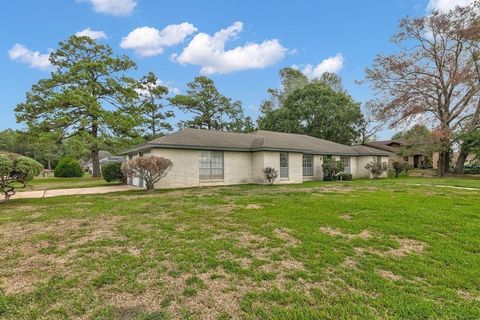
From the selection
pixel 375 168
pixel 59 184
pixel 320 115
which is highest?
pixel 320 115

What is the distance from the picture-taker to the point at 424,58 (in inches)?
996

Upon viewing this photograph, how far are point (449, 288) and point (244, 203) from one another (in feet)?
20.7

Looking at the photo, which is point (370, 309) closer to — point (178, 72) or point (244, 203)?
point (244, 203)

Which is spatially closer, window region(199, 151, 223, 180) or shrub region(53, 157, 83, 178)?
window region(199, 151, 223, 180)

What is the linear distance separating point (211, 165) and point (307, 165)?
787cm

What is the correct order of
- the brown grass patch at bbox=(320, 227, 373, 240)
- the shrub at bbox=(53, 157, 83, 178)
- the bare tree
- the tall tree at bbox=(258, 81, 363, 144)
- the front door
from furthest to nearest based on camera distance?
1. the front door
2. the bare tree
3. the tall tree at bbox=(258, 81, 363, 144)
4. the shrub at bbox=(53, 157, 83, 178)
5. the brown grass patch at bbox=(320, 227, 373, 240)

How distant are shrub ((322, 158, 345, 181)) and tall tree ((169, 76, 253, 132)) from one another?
19091 millimetres

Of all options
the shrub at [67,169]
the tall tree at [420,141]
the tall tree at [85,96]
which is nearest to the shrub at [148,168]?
the tall tree at [85,96]

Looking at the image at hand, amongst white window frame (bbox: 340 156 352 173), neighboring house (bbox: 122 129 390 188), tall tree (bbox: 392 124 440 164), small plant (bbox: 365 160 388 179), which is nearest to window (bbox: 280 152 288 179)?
neighboring house (bbox: 122 129 390 188)

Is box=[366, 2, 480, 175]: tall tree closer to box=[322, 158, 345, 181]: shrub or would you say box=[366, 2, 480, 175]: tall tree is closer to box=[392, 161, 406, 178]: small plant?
box=[392, 161, 406, 178]: small plant

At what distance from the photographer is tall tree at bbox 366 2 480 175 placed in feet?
77.7

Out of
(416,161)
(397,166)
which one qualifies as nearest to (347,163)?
(397,166)

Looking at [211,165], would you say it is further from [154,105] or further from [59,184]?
[154,105]

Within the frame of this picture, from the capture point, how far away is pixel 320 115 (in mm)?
33438
